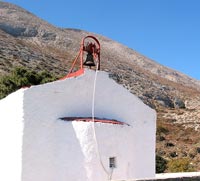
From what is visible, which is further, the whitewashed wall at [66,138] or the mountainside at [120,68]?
the mountainside at [120,68]

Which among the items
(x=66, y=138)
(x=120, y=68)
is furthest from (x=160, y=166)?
(x=120, y=68)

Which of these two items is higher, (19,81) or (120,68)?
(120,68)

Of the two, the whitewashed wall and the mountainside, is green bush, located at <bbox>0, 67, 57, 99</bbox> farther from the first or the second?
the whitewashed wall

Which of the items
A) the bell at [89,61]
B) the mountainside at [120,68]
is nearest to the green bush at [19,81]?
the bell at [89,61]

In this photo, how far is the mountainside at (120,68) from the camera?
5148 cm

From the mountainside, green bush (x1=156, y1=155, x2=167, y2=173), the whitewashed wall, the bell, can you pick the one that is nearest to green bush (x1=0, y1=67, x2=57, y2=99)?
green bush (x1=156, y1=155, x2=167, y2=173)

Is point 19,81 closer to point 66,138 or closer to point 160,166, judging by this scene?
point 160,166

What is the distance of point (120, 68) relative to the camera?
95.1 m

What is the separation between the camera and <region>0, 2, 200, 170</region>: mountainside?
5148cm


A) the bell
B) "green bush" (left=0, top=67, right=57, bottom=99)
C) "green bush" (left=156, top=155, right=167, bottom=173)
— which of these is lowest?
"green bush" (left=156, top=155, right=167, bottom=173)

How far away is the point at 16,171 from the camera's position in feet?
42.8

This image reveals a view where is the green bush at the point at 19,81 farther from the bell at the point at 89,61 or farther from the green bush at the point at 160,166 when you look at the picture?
the bell at the point at 89,61

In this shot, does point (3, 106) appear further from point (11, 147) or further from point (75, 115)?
point (75, 115)

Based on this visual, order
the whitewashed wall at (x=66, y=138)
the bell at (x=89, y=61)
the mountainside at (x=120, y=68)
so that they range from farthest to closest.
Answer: the mountainside at (x=120, y=68) → the bell at (x=89, y=61) → the whitewashed wall at (x=66, y=138)
